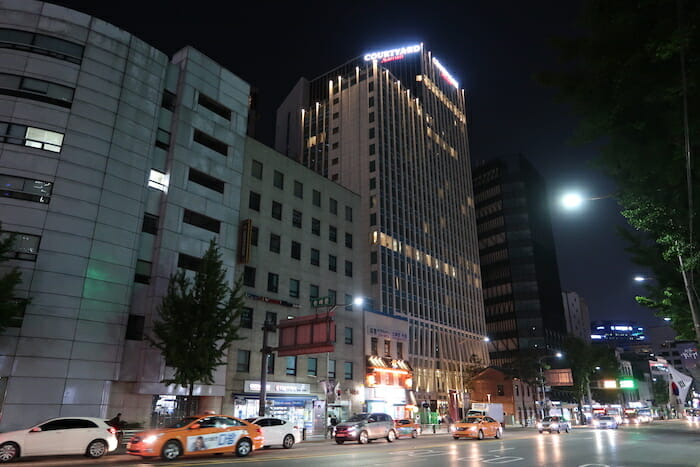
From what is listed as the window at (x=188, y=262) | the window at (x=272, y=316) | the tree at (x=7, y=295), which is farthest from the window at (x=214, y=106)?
the tree at (x=7, y=295)

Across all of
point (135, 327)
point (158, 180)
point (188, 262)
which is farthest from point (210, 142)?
point (135, 327)

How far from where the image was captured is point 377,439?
32562mm

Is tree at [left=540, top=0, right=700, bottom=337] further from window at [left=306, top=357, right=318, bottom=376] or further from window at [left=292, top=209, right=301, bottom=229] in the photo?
window at [left=292, top=209, right=301, bottom=229]

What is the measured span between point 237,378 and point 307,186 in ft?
69.7

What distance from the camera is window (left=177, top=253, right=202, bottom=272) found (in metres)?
36.9

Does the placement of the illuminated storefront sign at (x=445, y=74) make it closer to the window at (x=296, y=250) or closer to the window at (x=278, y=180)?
the window at (x=278, y=180)

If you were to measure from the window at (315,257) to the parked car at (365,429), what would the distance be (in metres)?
20.5

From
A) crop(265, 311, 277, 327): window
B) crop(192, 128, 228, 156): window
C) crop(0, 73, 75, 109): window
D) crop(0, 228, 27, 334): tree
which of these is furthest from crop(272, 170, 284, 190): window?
crop(0, 228, 27, 334): tree

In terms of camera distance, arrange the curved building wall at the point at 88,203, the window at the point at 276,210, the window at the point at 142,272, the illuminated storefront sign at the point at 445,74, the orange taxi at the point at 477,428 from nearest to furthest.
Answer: the curved building wall at the point at 88,203 < the orange taxi at the point at 477,428 < the window at the point at 142,272 < the window at the point at 276,210 < the illuminated storefront sign at the point at 445,74

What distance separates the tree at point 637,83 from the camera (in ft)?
21.6

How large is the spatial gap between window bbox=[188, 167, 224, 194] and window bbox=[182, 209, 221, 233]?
301 cm

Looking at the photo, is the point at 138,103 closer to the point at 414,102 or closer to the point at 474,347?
the point at 414,102

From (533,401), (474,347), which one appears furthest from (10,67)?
(533,401)

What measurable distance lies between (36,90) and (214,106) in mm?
14134
